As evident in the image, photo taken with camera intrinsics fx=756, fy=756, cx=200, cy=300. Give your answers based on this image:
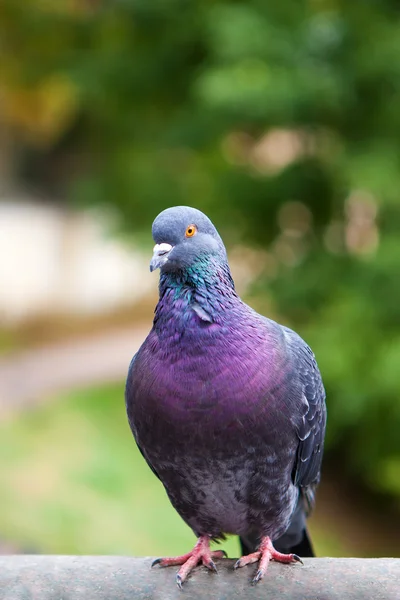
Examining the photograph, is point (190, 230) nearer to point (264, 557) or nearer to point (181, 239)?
point (181, 239)

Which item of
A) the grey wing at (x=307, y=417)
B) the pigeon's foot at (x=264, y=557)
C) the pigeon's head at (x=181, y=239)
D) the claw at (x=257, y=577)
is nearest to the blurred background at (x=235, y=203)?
the grey wing at (x=307, y=417)

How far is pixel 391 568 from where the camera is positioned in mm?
2457

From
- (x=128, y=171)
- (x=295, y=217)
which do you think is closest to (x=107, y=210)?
(x=128, y=171)

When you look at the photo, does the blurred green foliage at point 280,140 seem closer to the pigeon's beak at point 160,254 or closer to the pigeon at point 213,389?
the pigeon at point 213,389

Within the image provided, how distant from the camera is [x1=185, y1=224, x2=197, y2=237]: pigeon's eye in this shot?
2.20 meters

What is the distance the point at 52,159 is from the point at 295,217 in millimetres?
7657

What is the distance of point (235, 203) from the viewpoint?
728 centimetres

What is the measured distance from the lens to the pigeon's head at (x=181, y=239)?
216cm

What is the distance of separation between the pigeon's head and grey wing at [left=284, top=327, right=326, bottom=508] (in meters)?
0.46

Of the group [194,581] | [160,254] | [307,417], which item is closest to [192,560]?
[194,581]

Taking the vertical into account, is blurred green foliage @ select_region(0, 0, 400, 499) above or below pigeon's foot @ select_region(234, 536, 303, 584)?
above

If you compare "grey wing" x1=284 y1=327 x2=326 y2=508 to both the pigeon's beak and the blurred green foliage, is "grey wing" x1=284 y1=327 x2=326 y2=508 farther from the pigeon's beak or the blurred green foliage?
the blurred green foliage

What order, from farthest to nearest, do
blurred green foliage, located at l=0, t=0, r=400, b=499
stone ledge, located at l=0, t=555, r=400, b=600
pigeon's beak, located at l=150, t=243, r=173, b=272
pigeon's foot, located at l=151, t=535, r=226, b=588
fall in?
1. blurred green foliage, located at l=0, t=0, r=400, b=499
2. pigeon's foot, located at l=151, t=535, r=226, b=588
3. stone ledge, located at l=0, t=555, r=400, b=600
4. pigeon's beak, located at l=150, t=243, r=173, b=272

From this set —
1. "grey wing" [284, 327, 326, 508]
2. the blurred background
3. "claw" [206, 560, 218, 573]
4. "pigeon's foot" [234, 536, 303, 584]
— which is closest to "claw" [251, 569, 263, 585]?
"pigeon's foot" [234, 536, 303, 584]
